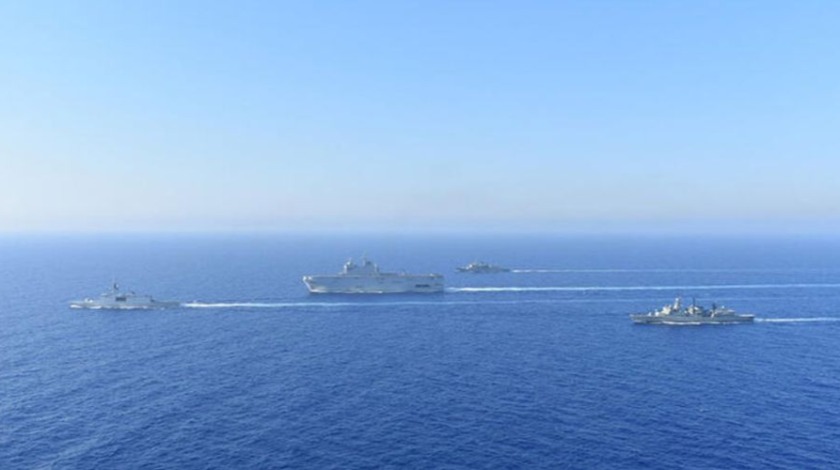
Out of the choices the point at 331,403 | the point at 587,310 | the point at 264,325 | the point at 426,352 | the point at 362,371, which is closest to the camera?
the point at 331,403

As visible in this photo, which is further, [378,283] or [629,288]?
[629,288]

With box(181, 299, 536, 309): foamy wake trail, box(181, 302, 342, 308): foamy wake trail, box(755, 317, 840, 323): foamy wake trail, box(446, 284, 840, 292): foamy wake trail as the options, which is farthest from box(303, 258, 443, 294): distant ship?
box(755, 317, 840, 323): foamy wake trail

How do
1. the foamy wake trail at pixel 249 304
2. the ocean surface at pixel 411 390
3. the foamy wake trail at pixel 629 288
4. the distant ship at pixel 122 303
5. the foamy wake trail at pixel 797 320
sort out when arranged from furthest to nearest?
the foamy wake trail at pixel 629 288 < the foamy wake trail at pixel 249 304 < the distant ship at pixel 122 303 < the foamy wake trail at pixel 797 320 < the ocean surface at pixel 411 390

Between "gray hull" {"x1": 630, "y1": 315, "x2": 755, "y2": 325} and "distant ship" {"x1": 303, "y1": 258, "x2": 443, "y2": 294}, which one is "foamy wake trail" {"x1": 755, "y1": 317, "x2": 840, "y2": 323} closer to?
"gray hull" {"x1": 630, "y1": 315, "x2": 755, "y2": 325}

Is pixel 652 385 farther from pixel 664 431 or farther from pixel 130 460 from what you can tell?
pixel 130 460

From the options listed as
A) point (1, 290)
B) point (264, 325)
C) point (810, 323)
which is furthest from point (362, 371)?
point (1, 290)

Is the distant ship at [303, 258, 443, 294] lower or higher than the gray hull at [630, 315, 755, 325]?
higher

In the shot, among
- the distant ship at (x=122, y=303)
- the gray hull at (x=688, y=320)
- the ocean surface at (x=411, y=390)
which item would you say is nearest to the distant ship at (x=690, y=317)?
the gray hull at (x=688, y=320)

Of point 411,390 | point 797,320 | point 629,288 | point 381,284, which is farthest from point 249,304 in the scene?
point 797,320

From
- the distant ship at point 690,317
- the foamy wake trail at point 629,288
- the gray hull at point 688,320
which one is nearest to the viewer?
the gray hull at point 688,320

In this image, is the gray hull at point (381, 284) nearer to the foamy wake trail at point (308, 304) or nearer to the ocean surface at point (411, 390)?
the foamy wake trail at point (308, 304)

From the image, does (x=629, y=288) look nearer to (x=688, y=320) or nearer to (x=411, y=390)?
(x=688, y=320)
